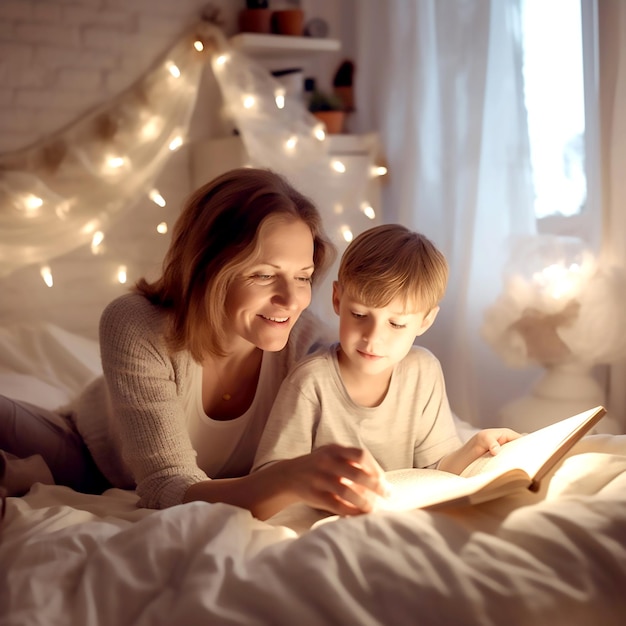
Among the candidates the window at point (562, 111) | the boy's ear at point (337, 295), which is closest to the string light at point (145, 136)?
the window at point (562, 111)

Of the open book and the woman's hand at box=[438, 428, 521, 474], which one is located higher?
the open book

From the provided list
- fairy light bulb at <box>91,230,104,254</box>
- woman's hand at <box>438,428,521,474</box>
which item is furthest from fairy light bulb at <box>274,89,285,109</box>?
woman's hand at <box>438,428,521,474</box>

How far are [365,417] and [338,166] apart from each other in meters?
1.51

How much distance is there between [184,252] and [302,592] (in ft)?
2.27

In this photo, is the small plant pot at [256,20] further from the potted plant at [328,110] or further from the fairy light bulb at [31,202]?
the fairy light bulb at [31,202]

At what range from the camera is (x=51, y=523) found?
102 cm

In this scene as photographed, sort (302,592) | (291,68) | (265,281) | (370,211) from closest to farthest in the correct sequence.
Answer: (302,592)
(265,281)
(370,211)
(291,68)

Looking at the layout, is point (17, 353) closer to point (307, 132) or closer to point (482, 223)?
point (307, 132)

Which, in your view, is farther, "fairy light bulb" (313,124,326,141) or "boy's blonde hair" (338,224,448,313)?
"fairy light bulb" (313,124,326,141)

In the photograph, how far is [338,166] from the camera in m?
2.71

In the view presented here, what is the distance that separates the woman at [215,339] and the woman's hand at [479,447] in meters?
0.26

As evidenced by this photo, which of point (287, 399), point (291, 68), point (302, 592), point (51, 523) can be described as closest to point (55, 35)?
point (291, 68)

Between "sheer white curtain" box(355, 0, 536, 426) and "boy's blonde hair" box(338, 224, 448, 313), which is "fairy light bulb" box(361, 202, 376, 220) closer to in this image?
"sheer white curtain" box(355, 0, 536, 426)

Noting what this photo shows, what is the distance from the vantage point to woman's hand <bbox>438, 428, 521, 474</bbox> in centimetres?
128
